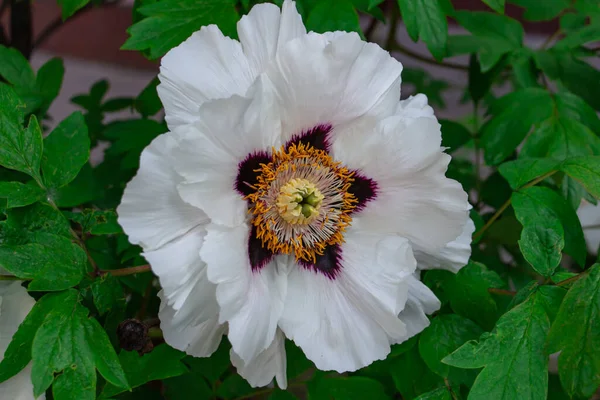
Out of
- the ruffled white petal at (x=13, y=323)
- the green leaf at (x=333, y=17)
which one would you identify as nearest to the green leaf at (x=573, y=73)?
the green leaf at (x=333, y=17)

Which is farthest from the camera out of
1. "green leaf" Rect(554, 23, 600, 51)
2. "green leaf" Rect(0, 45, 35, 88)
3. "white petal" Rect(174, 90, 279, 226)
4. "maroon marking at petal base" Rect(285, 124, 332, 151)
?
"green leaf" Rect(554, 23, 600, 51)

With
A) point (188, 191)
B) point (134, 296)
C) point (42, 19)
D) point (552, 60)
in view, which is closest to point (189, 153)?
point (188, 191)

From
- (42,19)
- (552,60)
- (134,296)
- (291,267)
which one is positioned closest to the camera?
(291,267)

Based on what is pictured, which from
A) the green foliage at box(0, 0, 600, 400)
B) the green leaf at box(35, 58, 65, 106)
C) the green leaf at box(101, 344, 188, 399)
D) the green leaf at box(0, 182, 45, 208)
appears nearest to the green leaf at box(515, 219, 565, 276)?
the green foliage at box(0, 0, 600, 400)

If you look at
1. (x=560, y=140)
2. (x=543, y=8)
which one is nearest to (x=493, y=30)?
(x=543, y=8)

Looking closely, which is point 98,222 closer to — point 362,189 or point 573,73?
point 362,189

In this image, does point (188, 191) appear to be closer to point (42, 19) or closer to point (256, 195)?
point (256, 195)

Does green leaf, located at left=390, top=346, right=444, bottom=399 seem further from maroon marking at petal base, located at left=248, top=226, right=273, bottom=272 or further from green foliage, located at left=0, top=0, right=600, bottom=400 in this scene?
maroon marking at petal base, located at left=248, top=226, right=273, bottom=272
